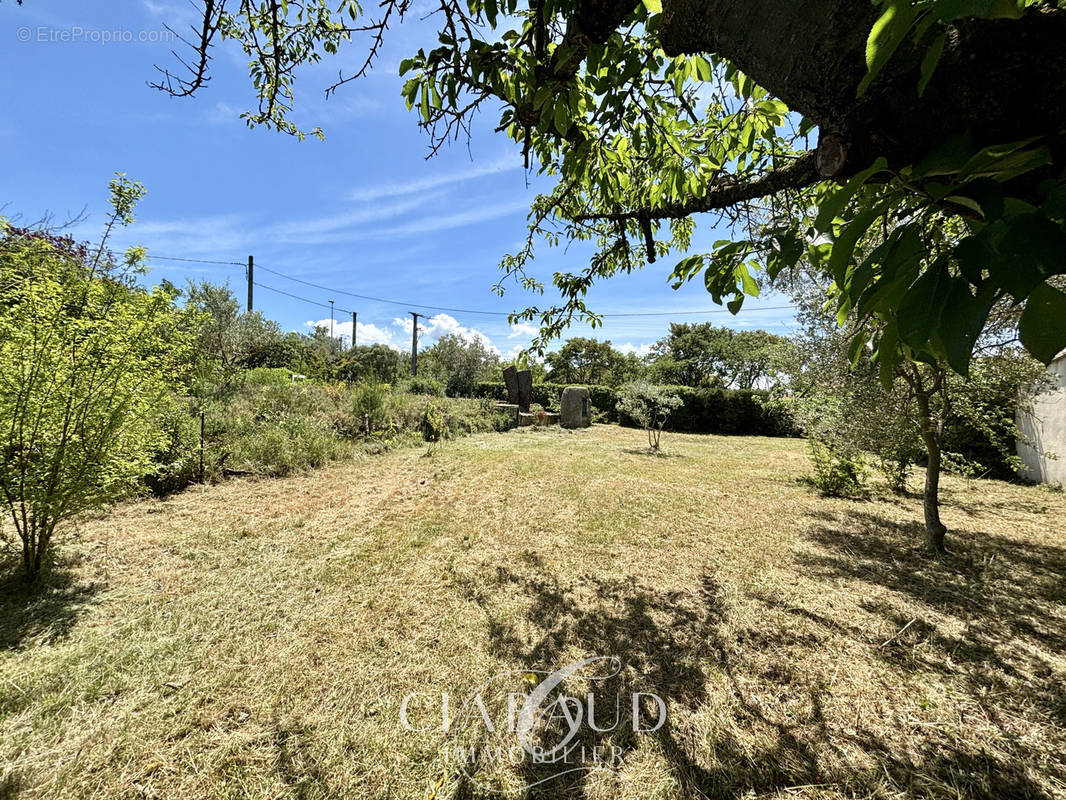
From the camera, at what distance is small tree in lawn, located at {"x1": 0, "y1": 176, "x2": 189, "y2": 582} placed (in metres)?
2.52

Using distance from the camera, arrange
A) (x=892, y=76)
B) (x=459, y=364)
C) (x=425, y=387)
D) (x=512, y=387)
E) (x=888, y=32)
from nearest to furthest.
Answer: (x=888, y=32) → (x=892, y=76) → (x=425, y=387) → (x=512, y=387) → (x=459, y=364)

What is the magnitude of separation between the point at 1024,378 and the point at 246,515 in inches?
348

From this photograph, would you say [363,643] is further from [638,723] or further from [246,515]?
[246,515]

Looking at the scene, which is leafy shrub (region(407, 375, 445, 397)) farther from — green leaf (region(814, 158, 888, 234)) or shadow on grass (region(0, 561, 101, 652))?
green leaf (region(814, 158, 888, 234))

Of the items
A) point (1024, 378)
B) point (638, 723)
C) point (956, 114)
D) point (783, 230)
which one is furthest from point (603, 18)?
point (1024, 378)

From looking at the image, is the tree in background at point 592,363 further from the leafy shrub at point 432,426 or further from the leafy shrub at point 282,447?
the leafy shrub at point 282,447

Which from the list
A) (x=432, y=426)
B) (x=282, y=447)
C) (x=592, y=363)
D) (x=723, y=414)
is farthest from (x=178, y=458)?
(x=592, y=363)

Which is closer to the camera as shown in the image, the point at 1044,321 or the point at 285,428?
the point at 1044,321

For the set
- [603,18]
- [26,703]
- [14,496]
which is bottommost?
[26,703]

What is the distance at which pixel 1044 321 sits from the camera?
1.77 feet

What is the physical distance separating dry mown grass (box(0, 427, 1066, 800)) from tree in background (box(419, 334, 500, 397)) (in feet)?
59.4

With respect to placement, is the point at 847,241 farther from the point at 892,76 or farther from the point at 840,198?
the point at 892,76

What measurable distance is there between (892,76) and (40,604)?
502 centimetres

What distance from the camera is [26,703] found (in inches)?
72.0
